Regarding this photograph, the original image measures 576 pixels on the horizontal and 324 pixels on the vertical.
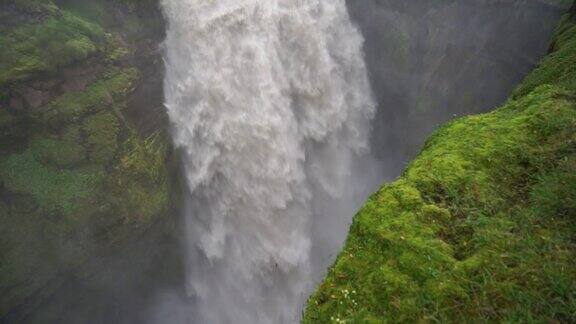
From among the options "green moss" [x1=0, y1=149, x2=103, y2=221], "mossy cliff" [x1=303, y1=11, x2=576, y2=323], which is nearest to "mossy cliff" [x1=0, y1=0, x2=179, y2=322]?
"green moss" [x1=0, y1=149, x2=103, y2=221]

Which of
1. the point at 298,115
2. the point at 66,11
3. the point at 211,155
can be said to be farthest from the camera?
the point at 298,115

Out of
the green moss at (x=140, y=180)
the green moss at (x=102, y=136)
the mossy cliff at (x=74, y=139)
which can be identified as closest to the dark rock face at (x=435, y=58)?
the mossy cliff at (x=74, y=139)

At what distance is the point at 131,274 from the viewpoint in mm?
13266

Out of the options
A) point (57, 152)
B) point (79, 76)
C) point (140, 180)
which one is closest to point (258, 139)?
point (140, 180)

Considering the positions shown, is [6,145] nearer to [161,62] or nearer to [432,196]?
[161,62]

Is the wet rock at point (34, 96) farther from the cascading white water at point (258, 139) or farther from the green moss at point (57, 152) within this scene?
the cascading white water at point (258, 139)

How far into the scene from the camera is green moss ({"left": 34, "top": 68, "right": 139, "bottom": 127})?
10.9 m

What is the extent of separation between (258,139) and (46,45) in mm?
6432

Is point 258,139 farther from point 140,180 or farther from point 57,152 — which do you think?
point 57,152

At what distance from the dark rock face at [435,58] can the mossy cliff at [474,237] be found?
11.7 meters

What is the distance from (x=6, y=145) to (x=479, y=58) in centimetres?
1633

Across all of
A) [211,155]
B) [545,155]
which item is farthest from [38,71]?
[545,155]

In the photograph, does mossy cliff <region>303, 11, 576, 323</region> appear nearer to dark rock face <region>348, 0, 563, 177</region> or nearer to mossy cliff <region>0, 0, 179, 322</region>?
mossy cliff <region>0, 0, 179, 322</region>

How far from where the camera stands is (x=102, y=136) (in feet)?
38.9
